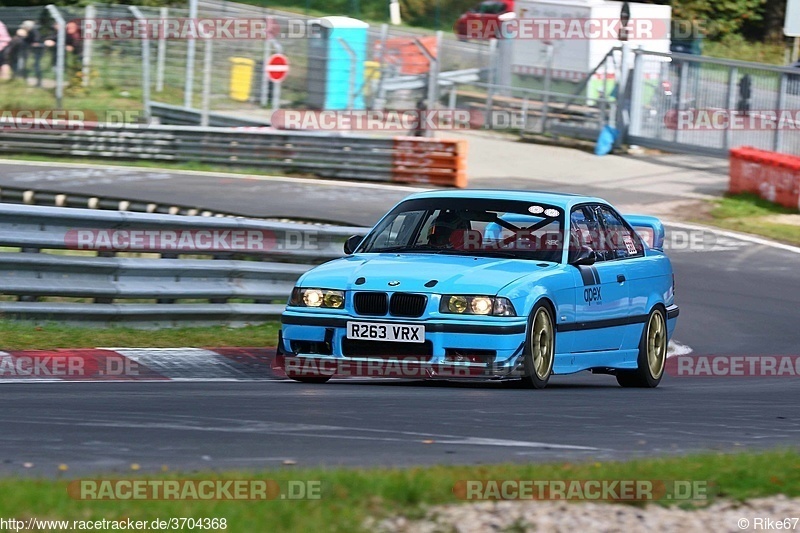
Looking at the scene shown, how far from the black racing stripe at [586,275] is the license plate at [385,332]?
144 cm

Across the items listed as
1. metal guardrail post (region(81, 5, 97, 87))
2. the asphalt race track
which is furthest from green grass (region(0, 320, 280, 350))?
metal guardrail post (region(81, 5, 97, 87))

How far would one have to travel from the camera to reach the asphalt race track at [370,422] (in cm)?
579

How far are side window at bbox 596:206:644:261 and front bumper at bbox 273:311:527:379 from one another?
183cm

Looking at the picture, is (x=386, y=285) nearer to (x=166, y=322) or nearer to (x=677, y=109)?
(x=166, y=322)

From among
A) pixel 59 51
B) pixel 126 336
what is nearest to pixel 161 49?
pixel 59 51

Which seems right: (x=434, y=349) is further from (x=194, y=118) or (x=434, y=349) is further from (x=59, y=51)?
(x=59, y=51)

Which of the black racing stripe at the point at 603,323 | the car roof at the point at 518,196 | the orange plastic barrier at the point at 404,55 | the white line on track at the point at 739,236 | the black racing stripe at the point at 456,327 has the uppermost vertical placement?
the orange plastic barrier at the point at 404,55

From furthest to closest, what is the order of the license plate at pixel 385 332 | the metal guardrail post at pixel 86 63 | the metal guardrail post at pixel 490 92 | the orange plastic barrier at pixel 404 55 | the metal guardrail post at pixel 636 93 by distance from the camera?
the metal guardrail post at pixel 490 92, the metal guardrail post at pixel 86 63, the orange plastic barrier at pixel 404 55, the metal guardrail post at pixel 636 93, the license plate at pixel 385 332

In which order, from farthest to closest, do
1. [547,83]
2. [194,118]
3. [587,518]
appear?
[547,83]
[194,118]
[587,518]

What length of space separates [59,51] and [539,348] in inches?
869

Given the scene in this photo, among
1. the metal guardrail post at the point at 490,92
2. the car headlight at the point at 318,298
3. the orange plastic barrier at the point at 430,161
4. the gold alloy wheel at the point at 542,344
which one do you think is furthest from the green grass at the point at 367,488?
the metal guardrail post at the point at 490,92

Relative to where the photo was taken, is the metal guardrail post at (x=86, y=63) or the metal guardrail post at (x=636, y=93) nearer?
the metal guardrail post at (x=636, y=93)

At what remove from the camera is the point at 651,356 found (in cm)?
1042

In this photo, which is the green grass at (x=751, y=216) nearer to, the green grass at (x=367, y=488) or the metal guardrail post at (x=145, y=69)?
the metal guardrail post at (x=145, y=69)
